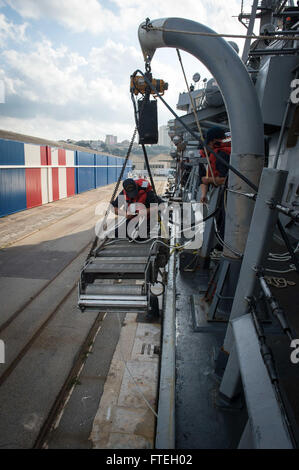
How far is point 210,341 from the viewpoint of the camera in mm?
3512

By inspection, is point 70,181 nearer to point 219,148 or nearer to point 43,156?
point 43,156

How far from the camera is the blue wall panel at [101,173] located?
2703 cm

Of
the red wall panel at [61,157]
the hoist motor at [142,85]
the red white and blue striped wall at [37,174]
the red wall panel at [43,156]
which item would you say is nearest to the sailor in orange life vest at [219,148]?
the hoist motor at [142,85]

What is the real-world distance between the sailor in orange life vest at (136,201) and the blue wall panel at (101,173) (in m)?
22.2

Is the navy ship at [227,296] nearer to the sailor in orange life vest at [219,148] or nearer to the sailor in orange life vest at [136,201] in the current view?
the sailor in orange life vest at [219,148]

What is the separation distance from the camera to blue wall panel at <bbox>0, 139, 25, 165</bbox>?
1209cm

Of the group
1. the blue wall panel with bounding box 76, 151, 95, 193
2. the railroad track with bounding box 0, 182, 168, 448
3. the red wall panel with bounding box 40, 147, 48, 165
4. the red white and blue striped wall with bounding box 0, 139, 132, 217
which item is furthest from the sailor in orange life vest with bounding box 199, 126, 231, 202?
the blue wall panel with bounding box 76, 151, 95, 193

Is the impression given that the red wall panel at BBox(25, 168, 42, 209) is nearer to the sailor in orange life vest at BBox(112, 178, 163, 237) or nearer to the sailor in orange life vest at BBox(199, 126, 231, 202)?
the sailor in orange life vest at BBox(112, 178, 163, 237)

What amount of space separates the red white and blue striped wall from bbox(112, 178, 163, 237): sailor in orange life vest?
9.33 m

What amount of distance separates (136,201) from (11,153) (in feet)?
33.3

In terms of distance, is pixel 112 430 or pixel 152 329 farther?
pixel 152 329
